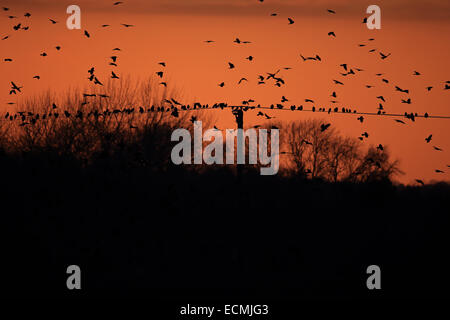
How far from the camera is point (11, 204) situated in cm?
4084

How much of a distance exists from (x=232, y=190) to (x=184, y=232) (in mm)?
19256

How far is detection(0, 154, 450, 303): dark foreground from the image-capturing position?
31.5 m

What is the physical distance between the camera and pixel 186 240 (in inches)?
1609

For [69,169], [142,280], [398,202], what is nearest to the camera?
[142,280]

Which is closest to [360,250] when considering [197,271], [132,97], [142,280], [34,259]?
[197,271]

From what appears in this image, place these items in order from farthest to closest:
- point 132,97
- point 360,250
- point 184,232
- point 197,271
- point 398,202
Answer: point 398,202 < point 132,97 < point 184,232 < point 360,250 < point 197,271

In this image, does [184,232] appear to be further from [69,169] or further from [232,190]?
[232,190]

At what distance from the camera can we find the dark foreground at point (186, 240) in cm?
3150

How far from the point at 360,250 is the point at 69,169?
1823 centimetres

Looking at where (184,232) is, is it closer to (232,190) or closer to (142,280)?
(142,280)

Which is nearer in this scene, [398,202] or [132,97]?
[132,97]
